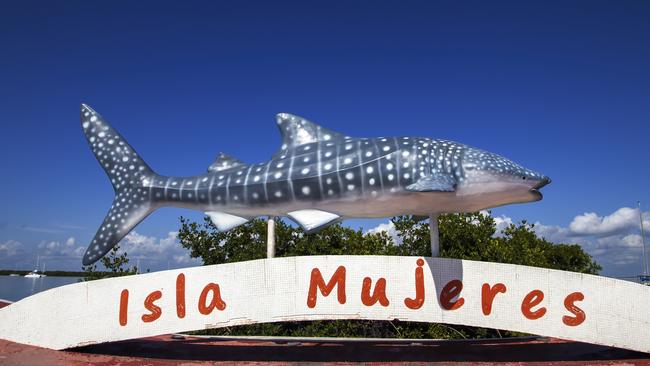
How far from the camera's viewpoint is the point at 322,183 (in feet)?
25.7

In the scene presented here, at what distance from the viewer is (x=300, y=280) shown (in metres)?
8.02

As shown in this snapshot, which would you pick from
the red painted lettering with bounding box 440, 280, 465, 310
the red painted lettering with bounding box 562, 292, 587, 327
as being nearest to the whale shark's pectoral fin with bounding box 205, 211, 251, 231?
the red painted lettering with bounding box 440, 280, 465, 310

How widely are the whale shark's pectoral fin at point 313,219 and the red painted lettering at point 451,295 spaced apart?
220 centimetres

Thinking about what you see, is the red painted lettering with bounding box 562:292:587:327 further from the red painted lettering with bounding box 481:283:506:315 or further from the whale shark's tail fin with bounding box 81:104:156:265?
the whale shark's tail fin with bounding box 81:104:156:265

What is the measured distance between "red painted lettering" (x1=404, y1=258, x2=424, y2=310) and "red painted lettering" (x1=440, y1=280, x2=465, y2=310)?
1.16 feet

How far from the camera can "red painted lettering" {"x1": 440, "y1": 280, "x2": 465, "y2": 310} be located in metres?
8.05

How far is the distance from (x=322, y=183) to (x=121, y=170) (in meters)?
3.50

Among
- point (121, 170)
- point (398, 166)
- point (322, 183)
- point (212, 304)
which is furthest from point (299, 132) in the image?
point (212, 304)

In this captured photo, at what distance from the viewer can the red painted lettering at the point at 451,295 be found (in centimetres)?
805

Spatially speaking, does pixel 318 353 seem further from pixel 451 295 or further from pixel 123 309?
pixel 123 309

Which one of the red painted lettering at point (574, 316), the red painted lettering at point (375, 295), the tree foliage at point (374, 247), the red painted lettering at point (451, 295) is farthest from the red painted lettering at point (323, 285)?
the tree foliage at point (374, 247)

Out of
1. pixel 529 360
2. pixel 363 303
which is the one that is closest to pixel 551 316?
pixel 529 360

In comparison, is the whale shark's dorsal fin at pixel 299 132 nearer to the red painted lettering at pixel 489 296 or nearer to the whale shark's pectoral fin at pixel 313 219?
the whale shark's pectoral fin at pixel 313 219

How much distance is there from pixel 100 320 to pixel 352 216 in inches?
182
